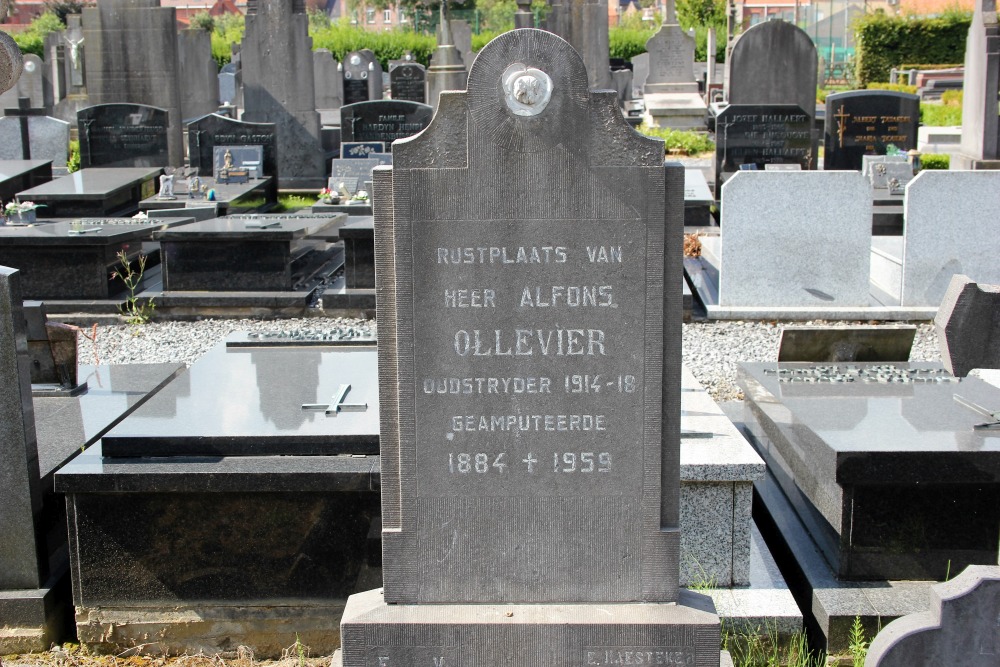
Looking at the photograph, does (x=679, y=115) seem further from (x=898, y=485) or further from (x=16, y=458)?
(x=16, y=458)

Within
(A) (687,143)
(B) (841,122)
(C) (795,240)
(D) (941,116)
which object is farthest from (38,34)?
(C) (795,240)

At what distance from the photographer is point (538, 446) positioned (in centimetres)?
315

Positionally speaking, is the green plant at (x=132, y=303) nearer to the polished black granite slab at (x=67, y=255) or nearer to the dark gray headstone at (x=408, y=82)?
the polished black granite slab at (x=67, y=255)

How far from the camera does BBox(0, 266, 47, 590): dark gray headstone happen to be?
3.94 m

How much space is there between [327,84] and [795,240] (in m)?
21.7

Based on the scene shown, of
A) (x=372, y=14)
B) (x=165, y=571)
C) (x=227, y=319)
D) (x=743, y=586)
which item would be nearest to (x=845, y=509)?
(x=743, y=586)

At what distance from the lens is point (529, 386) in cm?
312

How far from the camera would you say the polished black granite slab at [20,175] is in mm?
12594

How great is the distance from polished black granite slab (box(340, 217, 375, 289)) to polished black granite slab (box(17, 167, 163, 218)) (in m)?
3.30

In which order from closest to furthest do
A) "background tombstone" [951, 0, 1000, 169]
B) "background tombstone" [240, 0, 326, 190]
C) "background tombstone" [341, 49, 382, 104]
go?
"background tombstone" [951, 0, 1000, 169]
"background tombstone" [240, 0, 326, 190]
"background tombstone" [341, 49, 382, 104]

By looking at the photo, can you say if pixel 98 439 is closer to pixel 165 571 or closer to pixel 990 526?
pixel 165 571

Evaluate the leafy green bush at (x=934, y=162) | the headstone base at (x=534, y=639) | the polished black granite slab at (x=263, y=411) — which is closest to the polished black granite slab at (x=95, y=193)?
the polished black granite slab at (x=263, y=411)

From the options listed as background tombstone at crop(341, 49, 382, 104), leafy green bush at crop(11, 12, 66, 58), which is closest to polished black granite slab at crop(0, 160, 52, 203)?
background tombstone at crop(341, 49, 382, 104)

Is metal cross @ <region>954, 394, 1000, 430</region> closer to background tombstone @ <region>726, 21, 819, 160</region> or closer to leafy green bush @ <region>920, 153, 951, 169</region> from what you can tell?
background tombstone @ <region>726, 21, 819, 160</region>
